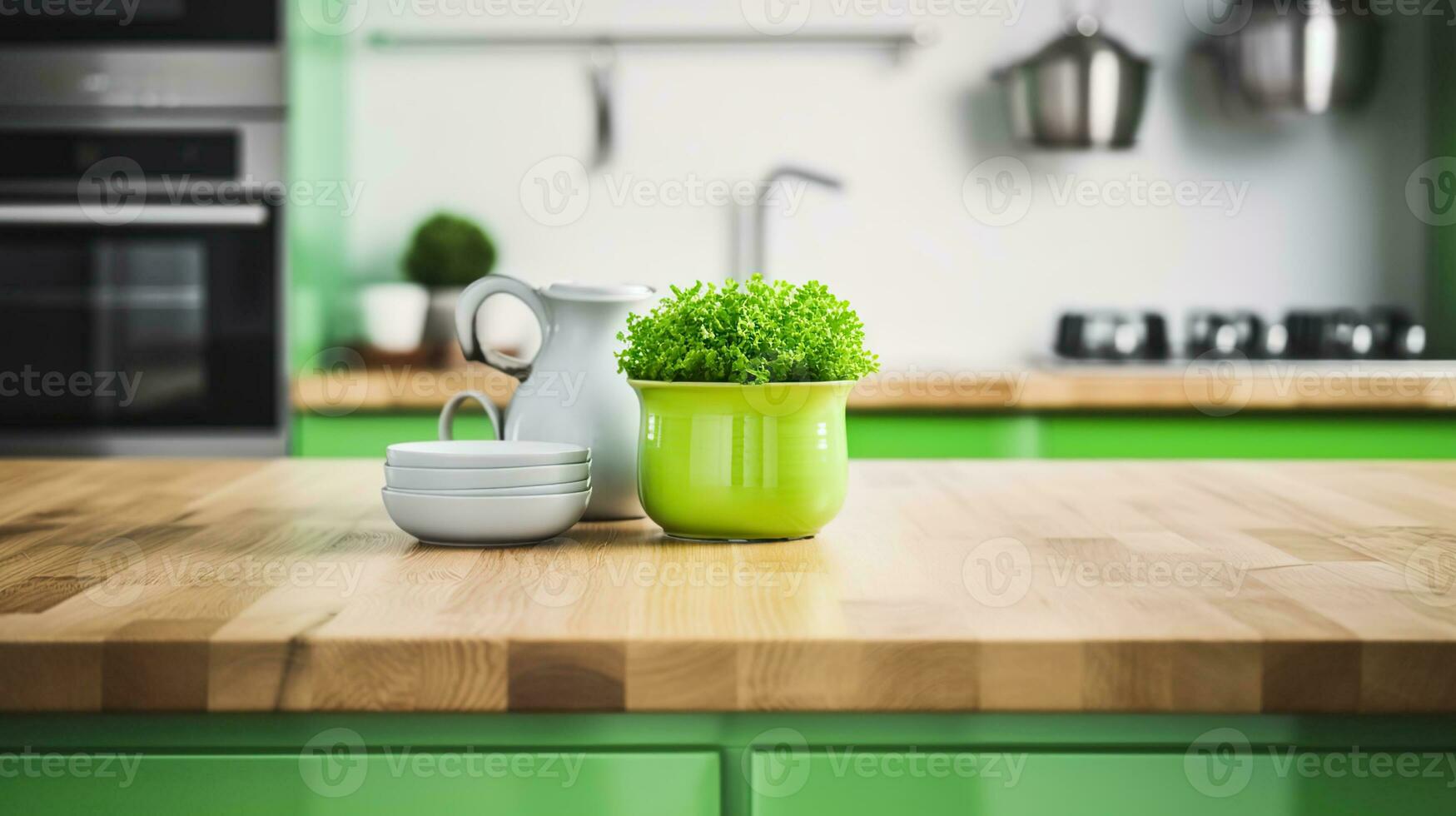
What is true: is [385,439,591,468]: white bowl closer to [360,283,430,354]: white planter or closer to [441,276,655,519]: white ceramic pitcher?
[441,276,655,519]: white ceramic pitcher

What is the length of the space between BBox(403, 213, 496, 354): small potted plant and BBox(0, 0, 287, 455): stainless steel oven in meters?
0.39

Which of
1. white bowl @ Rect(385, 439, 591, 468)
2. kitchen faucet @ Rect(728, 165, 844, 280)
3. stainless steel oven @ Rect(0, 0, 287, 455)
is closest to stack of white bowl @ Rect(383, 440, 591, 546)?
white bowl @ Rect(385, 439, 591, 468)

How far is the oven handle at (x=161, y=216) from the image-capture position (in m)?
2.27

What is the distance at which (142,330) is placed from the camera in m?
2.31

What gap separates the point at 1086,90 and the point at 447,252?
139 cm

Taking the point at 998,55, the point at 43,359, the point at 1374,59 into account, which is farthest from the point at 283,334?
the point at 1374,59

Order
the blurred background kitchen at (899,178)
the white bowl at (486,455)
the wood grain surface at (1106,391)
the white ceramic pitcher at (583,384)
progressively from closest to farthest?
the white bowl at (486,455), the white ceramic pitcher at (583,384), the wood grain surface at (1106,391), the blurred background kitchen at (899,178)

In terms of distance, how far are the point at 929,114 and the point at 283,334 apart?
153 centimetres

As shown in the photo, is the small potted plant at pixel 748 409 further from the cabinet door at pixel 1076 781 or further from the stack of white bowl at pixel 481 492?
the cabinet door at pixel 1076 781

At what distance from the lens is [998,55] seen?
9.18 feet

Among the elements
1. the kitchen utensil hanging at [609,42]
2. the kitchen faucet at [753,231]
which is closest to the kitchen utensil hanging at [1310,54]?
the kitchen utensil hanging at [609,42]

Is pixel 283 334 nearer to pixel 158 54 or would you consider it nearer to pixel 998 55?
pixel 158 54

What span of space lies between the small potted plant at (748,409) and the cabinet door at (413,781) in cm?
26

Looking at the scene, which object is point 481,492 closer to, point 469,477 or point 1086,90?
point 469,477
